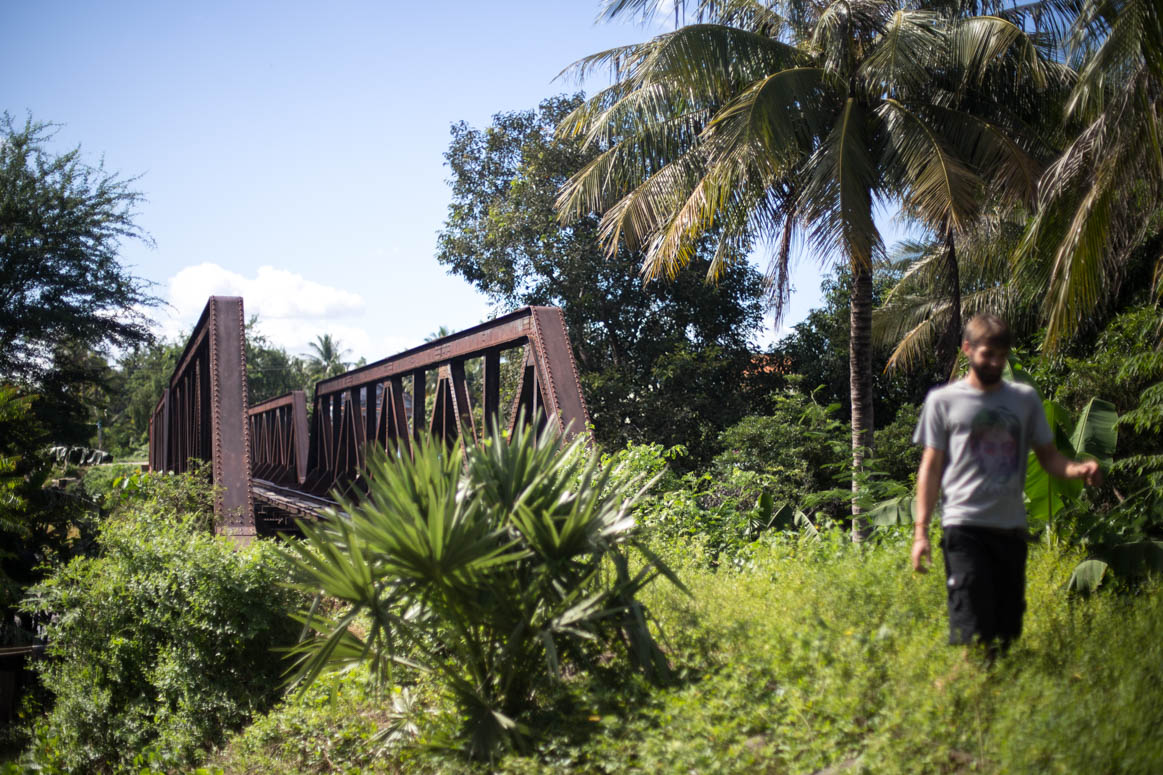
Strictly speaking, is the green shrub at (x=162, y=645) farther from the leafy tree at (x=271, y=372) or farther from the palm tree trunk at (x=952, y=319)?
the leafy tree at (x=271, y=372)

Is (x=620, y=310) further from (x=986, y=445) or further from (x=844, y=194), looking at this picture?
(x=986, y=445)

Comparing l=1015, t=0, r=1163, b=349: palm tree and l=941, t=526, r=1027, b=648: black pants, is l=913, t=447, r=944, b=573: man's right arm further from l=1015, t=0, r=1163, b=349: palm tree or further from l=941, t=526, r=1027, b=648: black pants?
l=1015, t=0, r=1163, b=349: palm tree

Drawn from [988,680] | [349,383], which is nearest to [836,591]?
[988,680]

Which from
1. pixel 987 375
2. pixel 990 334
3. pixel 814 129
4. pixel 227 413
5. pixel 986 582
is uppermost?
pixel 814 129

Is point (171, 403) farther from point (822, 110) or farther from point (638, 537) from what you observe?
point (638, 537)

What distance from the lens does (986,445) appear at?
→ 12.1 ft

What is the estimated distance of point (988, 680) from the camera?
3510 millimetres

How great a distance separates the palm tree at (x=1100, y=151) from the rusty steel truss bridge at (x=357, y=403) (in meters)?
4.62

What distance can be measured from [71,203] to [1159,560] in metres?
25.5

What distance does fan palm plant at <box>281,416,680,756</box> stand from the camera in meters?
4.12

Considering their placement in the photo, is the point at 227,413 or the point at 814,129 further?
the point at 814,129

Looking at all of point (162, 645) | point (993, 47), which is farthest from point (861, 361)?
point (162, 645)

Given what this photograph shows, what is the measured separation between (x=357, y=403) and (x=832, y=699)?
10.9 meters

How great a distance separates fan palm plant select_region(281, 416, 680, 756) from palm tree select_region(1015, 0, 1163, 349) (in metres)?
5.44
